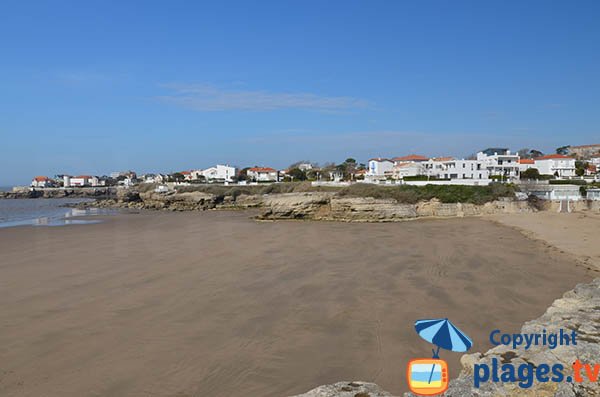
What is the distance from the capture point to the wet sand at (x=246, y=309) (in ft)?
19.8

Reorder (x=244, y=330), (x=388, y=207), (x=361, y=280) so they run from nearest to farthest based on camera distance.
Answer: (x=244, y=330)
(x=361, y=280)
(x=388, y=207)

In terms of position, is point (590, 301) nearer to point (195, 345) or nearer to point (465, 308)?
point (465, 308)

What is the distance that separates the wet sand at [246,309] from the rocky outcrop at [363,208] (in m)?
12.3

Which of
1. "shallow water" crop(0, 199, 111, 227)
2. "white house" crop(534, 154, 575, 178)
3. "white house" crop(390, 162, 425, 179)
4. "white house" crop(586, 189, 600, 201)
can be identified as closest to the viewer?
"shallow water" crop(0, 199, 111, 227)

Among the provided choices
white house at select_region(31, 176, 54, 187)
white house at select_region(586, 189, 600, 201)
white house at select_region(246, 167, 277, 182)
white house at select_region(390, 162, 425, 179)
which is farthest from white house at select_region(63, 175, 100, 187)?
white house at select_region(586, 189, 600, 201)

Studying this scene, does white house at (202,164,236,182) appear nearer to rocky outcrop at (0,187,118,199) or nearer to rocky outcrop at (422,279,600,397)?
rocky outcrop at (0,187,118,199)

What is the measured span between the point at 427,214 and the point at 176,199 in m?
33.2

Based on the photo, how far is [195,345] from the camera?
708 cm

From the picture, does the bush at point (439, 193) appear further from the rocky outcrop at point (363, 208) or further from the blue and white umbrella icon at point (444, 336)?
the blue and white umbrella icon at point (444, 336)

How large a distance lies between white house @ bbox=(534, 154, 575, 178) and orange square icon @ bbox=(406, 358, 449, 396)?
75959mm

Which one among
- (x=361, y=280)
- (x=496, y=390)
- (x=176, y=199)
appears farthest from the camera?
(x=176, y=199)

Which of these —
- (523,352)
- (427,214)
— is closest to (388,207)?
(427,214)

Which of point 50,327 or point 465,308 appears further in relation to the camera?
point 465,308

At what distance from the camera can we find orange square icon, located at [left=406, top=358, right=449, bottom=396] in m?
3.70
